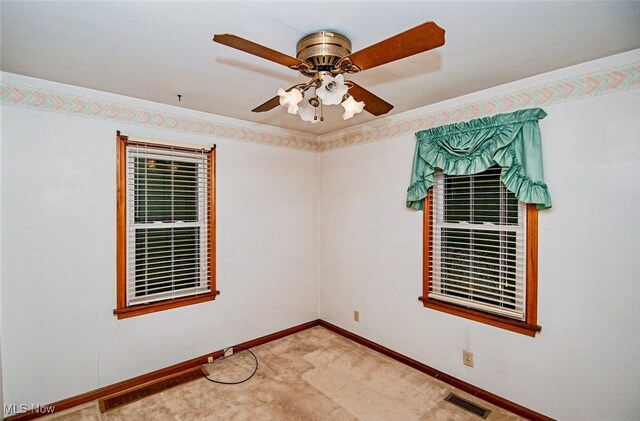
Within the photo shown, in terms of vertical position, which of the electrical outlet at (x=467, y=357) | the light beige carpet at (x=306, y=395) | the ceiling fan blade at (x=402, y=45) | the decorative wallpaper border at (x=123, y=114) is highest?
the decorative wallpaper border at (x=123, y=114)

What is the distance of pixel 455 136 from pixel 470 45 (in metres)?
0.90

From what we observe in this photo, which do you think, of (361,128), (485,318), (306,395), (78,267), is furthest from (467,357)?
(78,267)

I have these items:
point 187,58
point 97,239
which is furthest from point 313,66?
point 97,239

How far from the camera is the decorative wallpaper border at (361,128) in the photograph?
6.65ft

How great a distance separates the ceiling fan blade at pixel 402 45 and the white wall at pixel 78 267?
7.07 feet

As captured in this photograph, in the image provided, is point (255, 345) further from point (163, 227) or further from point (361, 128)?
point (361, 128)

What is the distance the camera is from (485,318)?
254 centimetres

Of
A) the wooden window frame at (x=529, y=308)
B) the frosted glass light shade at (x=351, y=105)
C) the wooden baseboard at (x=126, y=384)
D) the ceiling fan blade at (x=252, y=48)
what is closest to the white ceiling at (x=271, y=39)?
the ceiling fan blade at (x=252, y=48)

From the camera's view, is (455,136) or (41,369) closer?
(41,369)

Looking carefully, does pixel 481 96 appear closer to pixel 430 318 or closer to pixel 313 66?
pixel 313 66

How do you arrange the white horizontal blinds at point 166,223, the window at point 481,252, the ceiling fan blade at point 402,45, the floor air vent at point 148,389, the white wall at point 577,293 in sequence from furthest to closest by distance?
the white horizontal blinds at point 166,223
the floor air vent at point 148,389
the window at point 481,252
the white wall at point 577,293
the ceiling fan blade at point 402,45

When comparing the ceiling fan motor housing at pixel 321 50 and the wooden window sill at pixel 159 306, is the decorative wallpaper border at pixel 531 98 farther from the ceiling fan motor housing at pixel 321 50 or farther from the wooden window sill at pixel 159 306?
the wooden window sill at pixel 159 306

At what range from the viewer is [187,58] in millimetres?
1993

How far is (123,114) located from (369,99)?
211cm
